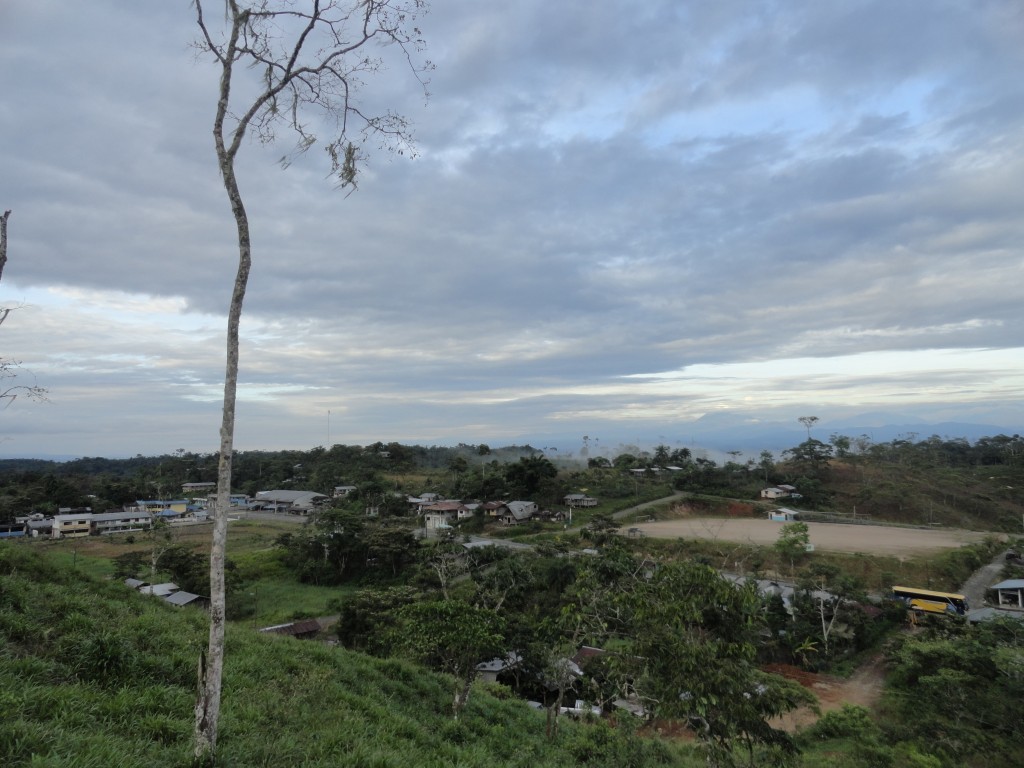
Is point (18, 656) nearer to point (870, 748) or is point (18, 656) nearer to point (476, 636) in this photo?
point (476, 636)

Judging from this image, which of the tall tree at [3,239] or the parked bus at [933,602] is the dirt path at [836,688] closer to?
the parked bus at [933,602]

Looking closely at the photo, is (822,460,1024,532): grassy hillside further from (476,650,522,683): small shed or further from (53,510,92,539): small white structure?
(53,510,92,539): small white structure

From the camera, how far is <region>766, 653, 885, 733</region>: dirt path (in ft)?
58.0

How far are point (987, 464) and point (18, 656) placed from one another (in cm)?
9891

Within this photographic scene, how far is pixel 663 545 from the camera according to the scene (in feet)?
122

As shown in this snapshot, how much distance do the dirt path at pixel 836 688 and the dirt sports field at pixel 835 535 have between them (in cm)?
1524

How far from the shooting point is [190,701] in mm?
6266

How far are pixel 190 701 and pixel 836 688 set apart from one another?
22927 millimetres

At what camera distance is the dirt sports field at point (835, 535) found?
3619 cm

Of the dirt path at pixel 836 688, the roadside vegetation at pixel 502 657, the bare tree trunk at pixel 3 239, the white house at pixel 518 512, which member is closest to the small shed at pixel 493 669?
the roadside vegetation at pixel 502 657

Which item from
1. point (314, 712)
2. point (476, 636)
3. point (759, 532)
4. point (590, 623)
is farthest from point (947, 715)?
point (759, 532)

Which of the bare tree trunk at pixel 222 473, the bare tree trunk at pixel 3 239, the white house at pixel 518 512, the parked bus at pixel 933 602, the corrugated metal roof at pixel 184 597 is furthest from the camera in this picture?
the white house at pixel 518 512

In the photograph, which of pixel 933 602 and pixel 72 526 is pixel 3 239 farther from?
pixel 72 526

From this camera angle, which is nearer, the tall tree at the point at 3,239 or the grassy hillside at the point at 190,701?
the grassy hillside at the point at 190,701
